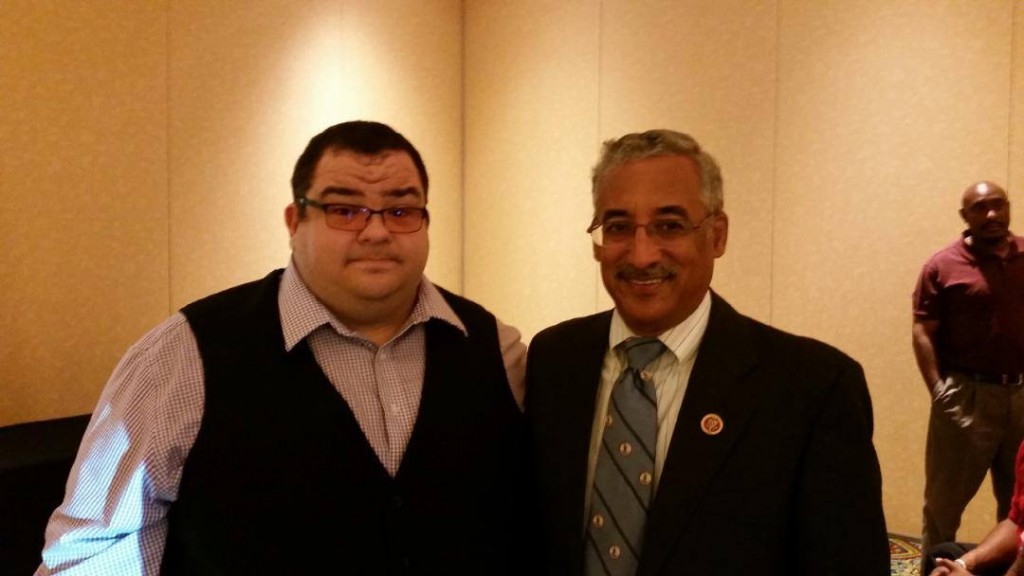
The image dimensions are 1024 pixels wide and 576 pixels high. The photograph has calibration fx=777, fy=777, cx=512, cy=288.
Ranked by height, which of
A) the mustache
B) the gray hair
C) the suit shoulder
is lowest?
the suit shoulder

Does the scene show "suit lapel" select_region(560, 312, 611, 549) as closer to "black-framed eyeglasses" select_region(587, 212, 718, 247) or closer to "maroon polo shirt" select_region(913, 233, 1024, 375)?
"black-framed eyeglasses" select_region(587, 212, 718, 247)

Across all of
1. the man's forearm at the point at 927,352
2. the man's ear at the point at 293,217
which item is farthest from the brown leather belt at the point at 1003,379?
the man's ear at the point at 293,217

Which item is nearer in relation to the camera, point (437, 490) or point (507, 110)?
point (437, 490)

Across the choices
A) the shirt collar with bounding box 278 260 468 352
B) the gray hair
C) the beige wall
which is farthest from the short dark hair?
the beige wall

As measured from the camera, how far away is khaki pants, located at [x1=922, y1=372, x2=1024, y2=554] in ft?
11.0

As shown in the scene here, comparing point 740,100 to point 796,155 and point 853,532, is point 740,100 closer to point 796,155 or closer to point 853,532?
point 796,155

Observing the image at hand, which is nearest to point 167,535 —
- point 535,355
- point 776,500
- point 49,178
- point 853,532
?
point 535,355

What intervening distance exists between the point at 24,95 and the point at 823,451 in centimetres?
288

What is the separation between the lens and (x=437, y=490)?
56.7 inches

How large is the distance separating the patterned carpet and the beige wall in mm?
77

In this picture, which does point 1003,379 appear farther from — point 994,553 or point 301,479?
point 301,479

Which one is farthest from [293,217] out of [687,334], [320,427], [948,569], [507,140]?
[507,140]

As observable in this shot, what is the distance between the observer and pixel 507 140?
535 cm

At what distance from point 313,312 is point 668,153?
2.36 feet
